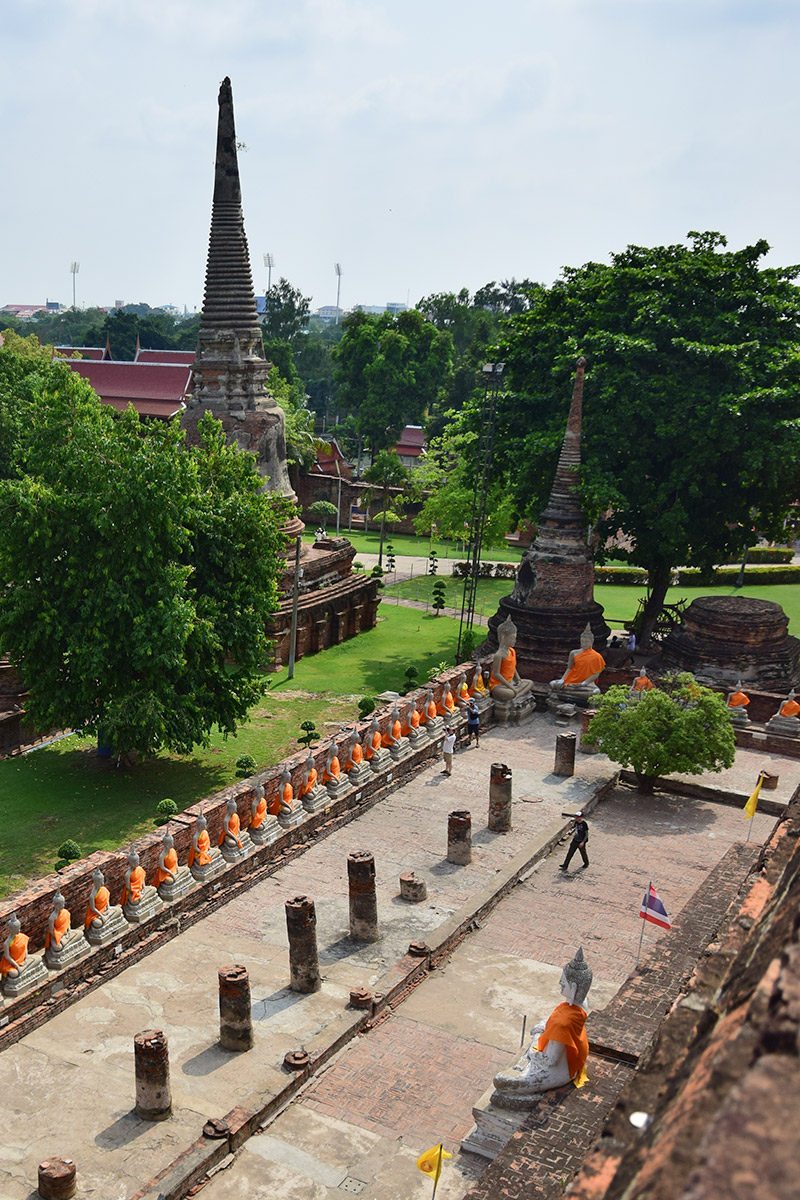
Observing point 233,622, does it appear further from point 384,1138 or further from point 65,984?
point 384,1138

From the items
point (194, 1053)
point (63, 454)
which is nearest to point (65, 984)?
point (194, 1053)

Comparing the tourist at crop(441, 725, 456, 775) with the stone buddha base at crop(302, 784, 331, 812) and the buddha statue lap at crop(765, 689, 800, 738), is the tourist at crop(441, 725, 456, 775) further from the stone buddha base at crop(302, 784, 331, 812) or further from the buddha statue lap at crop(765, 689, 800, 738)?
the buddha statue lap at crop(765, 689, 800, 738)

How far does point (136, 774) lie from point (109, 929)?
8028 mm

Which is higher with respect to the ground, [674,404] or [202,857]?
[674,404]

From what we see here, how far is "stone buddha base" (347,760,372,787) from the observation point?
68.6 feet

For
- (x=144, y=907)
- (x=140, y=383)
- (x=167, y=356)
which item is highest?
(x=167, y=356)

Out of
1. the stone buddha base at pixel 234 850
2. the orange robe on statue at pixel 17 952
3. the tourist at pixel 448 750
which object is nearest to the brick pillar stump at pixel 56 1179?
the orange robe on statue at pixel 17 952

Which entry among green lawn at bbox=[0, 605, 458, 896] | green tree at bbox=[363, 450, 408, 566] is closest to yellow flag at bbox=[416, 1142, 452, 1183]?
green lawn at bbox=[0, 605, 458, 896]

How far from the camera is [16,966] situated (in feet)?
46.4

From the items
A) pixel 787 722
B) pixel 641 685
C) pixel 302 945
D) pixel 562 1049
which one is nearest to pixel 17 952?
pixel 302 945

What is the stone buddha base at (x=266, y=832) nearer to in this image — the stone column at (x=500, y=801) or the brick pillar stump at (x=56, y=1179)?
the stone column at (x=500, y=801)

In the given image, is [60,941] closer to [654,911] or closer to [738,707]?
[654,911]

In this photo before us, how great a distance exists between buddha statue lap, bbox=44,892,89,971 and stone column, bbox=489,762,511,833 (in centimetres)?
769

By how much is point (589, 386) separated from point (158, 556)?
13.5 metres
